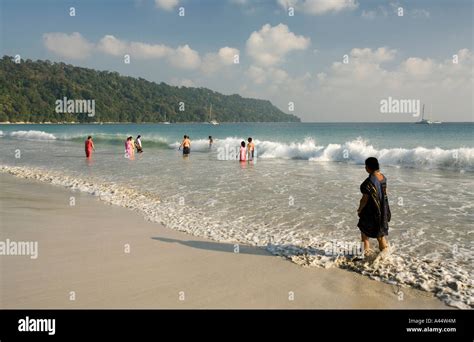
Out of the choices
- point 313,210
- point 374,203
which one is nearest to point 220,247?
point 374,203

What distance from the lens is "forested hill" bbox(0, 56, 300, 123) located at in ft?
452

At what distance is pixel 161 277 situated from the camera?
5.28 m

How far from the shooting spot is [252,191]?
12.8m

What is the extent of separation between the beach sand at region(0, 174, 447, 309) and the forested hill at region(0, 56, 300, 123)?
15048cm

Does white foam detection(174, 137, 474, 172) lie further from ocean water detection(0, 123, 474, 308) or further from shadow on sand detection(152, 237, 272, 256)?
shadow on sand detection(152, 237, 272, 256)

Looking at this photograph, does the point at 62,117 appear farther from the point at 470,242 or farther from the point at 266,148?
the point at 470,242

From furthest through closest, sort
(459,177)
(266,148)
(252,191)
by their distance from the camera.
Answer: (266,148) < (459,177) < (252,191)

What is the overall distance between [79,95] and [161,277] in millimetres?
154379

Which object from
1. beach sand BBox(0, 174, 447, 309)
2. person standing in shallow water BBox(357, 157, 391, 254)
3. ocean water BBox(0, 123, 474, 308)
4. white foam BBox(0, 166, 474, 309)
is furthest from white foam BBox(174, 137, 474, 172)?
beach sand BBox(0, 174, 447, 309)

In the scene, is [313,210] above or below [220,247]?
above

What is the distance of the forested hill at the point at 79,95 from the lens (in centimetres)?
13775

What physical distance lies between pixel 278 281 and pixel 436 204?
7.66 meters

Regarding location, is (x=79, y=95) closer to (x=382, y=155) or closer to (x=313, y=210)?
(x=382, y=155)
